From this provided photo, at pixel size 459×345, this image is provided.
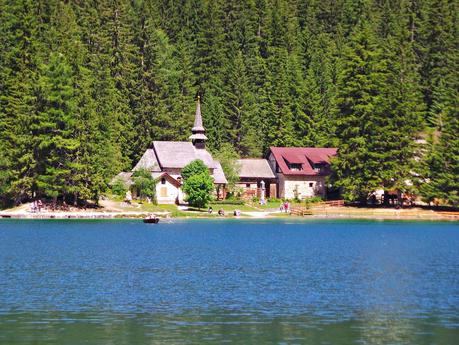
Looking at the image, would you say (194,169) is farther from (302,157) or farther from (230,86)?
(230,86)

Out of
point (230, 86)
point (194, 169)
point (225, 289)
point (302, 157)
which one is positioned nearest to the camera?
point (225, 289)

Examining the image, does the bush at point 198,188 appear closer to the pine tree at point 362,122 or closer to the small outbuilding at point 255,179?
the pine tree at point 362,122

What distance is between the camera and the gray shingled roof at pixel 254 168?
381 ft

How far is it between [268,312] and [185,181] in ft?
223

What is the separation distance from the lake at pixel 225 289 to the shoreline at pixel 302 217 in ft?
60.5

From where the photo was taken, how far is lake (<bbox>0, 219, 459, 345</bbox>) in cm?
2877

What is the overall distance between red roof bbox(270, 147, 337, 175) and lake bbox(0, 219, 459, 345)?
42638 millimetres

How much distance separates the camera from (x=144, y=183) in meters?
100

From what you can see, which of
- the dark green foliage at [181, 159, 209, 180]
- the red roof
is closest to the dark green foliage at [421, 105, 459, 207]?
the red roof

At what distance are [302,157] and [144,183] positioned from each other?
81.5 ft

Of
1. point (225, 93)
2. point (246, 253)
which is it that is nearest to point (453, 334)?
point (246, 253)

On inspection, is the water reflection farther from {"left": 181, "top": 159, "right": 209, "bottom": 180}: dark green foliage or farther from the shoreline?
{"left": 181, "top": 159, "right": 209, "bottom": 180}: dark green foliage

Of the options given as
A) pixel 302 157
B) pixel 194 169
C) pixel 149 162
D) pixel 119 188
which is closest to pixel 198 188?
pixel 194 169

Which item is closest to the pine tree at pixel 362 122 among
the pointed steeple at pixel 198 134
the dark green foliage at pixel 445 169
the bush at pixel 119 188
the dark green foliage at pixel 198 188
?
the dark green foliage at pixel 445 169
